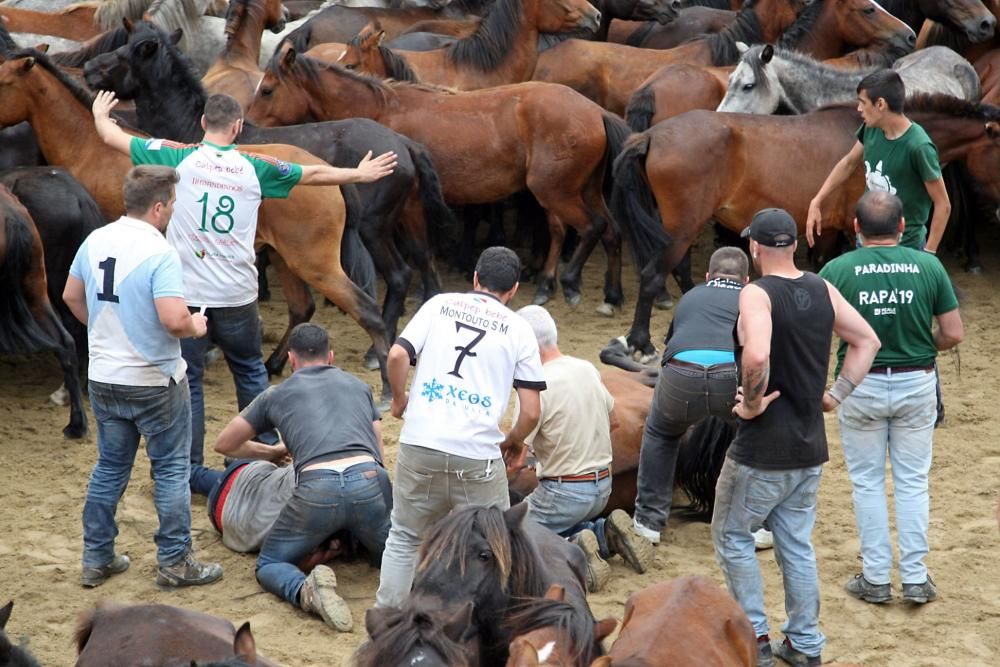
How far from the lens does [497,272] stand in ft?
17.6

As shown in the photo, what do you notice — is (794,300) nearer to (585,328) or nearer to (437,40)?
(585,328)

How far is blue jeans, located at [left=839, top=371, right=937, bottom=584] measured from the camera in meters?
6.00

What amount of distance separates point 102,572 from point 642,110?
A: 262 inches

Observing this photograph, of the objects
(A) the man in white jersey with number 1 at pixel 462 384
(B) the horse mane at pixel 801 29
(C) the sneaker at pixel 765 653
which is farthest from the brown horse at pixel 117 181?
(B) the horse mane at pixel 801 29

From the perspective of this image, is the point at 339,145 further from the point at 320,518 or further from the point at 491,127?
the point at 320,518

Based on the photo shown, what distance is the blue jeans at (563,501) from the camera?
6.27m

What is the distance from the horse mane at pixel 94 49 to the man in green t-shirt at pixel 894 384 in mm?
7396

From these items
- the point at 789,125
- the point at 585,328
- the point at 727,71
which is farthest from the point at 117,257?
the point at 727,71

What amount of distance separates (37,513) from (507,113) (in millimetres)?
5193

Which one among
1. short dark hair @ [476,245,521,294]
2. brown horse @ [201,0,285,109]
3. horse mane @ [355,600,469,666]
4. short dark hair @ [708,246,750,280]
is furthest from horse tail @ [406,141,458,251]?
horse mane @ [355,600,469,666]

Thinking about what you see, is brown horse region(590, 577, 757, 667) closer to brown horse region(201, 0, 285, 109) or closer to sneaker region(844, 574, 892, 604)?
sneaker region(844, 574, 892, 604)

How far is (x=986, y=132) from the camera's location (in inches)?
383

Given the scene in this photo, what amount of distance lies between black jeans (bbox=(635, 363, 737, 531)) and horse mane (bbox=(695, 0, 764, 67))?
6.54 meters

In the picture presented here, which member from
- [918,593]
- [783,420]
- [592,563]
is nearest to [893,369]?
[783,420]
